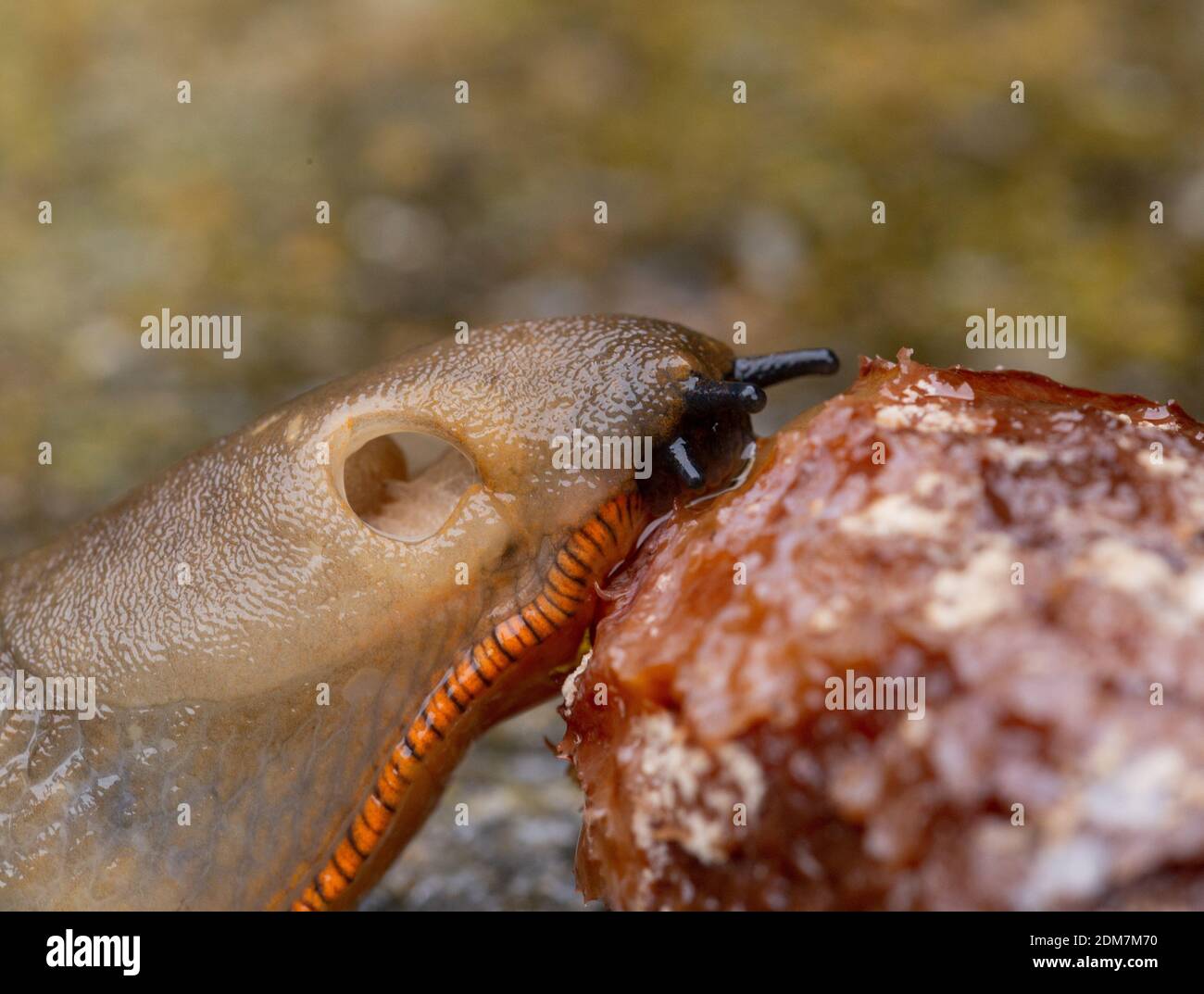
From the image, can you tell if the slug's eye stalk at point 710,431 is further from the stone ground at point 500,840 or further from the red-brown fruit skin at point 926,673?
the stone ground at point 500,840

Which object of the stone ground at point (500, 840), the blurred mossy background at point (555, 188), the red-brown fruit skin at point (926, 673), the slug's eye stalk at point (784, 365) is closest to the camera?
the red-brown fruit skin at point (926, 673)

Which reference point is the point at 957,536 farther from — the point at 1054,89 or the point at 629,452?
the point at 1054,89

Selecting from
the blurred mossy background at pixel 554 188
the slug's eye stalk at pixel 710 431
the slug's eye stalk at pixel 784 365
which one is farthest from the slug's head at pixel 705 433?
the blurred mossy background at pixel 554 188

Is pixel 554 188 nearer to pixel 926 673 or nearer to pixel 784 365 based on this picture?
pixel 784 365

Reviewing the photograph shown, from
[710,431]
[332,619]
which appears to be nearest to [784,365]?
[710,431]

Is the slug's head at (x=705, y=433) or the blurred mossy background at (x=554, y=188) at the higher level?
the blurred mossy background at (x=554, y=188)

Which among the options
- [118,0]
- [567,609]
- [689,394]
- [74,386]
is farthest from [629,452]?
[118,0]
